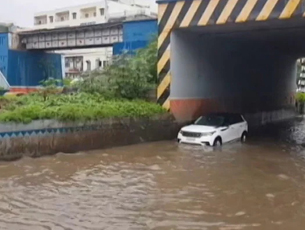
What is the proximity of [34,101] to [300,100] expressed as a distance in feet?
95.7

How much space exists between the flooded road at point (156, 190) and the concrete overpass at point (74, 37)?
74.7 feet

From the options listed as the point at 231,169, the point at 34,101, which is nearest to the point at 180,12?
the point at 34,101

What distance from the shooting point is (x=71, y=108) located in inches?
642

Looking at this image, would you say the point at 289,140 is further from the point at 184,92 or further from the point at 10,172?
the point at 10,172

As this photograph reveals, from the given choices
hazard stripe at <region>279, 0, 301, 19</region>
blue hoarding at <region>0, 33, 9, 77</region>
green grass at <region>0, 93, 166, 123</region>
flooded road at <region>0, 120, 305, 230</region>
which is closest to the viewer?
flooded road at <region>0, 120, 305, 230</region>

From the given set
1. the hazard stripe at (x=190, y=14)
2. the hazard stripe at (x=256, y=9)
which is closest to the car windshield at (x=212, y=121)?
the hazard stripe at (x=256, y=9)

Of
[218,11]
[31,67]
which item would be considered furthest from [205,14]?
[31,67]

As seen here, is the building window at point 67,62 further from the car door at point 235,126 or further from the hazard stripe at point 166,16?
the car door at point 235,126

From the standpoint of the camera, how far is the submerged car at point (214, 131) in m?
17.3

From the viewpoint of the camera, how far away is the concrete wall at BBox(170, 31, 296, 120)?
2125 cm

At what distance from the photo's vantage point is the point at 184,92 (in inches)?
847

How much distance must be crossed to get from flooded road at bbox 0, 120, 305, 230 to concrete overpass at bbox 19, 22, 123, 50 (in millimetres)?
22780

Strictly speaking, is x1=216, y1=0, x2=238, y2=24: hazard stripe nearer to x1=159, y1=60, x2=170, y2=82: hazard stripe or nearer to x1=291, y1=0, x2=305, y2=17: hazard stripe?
x1=291, y1=0, x2=305, y2=17: hazard stripe

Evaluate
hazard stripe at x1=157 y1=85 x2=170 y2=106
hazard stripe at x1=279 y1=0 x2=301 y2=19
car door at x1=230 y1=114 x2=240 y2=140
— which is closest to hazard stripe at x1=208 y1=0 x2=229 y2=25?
hazard stripe at x1=279 y1=0 x2=301 y2=19
